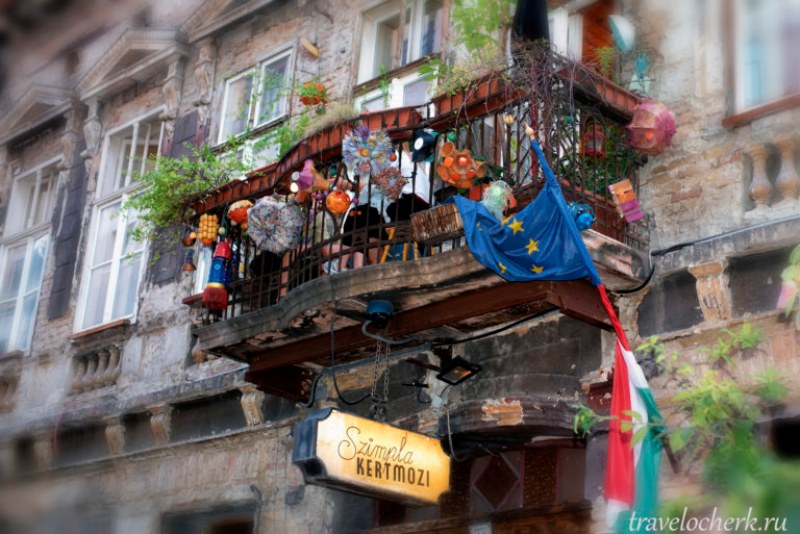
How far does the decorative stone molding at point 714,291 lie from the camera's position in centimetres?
674

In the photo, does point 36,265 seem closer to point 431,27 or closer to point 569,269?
point 431,27

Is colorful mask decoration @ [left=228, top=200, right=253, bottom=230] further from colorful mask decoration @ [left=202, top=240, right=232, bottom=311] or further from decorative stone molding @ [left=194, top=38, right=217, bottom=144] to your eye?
decorative stone molding @ [left=194, top=38, right=217, bottom=144]

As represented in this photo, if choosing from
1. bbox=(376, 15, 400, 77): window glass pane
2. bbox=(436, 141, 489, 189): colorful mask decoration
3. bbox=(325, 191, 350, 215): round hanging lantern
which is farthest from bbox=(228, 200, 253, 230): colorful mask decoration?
bbox=(376, 15, 400, 77): window glass pane

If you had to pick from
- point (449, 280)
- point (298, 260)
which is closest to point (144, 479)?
point (298, 260)

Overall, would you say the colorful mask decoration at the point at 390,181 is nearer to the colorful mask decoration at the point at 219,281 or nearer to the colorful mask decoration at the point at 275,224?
the colorful mask decoration at the point at 275,224

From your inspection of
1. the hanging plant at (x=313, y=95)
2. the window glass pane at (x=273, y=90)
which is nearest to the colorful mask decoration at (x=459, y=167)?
the hanging plant at (x=313, y=95)

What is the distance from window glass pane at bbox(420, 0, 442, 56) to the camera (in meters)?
10.2

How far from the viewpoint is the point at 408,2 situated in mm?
10734

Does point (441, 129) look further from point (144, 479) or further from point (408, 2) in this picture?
point (144, 479)

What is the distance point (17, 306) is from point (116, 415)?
11.7 feet

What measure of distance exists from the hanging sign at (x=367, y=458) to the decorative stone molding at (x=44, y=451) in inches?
237

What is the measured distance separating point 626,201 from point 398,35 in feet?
13.8

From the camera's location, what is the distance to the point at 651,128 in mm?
7469

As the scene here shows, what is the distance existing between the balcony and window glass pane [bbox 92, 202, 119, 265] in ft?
14.1
